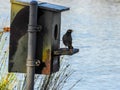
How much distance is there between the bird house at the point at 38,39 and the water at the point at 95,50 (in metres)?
3.41

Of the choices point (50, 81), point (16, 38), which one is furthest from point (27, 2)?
point (50, 81)

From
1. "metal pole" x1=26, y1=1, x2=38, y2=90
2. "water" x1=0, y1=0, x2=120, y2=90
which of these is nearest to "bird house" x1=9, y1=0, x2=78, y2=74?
"metal pole" x1=26, y1=1, x2=38, y2=90

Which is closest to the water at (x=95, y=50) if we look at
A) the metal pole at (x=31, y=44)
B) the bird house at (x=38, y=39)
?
the bird house at (x=38, y=39)

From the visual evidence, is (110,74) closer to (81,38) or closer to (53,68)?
(81,38)

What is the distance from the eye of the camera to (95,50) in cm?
1373

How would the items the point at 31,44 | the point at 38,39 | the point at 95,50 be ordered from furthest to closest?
the point at 95,50 → the point at 38,39 → the point at 31,44

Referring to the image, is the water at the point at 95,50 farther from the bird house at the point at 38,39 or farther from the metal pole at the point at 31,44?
the metal pole at the point at 31,44

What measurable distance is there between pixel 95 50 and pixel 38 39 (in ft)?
32.9

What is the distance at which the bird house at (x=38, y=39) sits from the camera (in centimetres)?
374

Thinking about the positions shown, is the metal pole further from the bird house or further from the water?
the water

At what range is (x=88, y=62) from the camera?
11836 millimetres

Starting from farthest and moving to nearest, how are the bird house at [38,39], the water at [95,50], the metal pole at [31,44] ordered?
the water at [95,50] < the bird house at [38,39] < the metal pole at [31,44]

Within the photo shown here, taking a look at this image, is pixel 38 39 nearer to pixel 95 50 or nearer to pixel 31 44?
pixel 31 44

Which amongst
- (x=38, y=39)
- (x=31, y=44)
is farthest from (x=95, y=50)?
(x=31, y=44)
